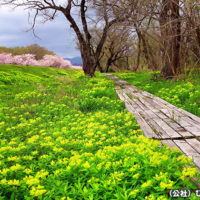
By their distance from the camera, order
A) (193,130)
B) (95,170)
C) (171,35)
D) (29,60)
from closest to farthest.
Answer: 1. (95,170)
2. (193,130)
3. (171,35)
4. (29,60)

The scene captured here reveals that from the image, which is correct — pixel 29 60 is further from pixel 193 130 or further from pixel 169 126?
pixel 193 130

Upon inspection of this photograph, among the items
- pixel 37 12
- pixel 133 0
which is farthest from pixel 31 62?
pixel 133 0

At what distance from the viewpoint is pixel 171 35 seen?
930 centimetres

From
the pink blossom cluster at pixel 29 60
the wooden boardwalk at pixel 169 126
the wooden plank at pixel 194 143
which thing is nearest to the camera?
the wooden plank at pixel 194 143

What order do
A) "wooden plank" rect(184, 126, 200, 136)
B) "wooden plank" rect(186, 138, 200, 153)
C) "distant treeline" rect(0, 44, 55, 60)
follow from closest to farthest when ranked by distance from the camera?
"wooden plank" rect(186, 138, 200, 153) < "wooden plank" rect(184, 126, 200, 136) < "distant treeline" rect(0, 44, 55, 60)

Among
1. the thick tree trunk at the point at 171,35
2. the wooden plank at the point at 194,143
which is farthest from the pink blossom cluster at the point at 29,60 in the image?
the wooden plank at the point at 194,143

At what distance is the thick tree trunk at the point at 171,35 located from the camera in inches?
358

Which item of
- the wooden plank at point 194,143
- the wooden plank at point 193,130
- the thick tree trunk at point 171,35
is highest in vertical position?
the thick tree trunk at point 171,35

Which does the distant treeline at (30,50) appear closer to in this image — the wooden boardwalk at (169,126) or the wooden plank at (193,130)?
the wooden boardwalk at (169,126)

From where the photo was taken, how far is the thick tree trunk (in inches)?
358

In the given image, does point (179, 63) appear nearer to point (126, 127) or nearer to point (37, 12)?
point (126, 127)

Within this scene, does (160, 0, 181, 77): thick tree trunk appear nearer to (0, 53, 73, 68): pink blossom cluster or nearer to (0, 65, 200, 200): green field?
(0, 65, 200, 200): green field

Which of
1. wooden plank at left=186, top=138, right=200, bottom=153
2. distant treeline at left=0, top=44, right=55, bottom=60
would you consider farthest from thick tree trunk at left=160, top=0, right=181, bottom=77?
distant treeline at left=0, top=44, right=55, bottom=60

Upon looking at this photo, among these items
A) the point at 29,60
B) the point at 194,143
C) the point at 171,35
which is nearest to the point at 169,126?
the point at 194,143
